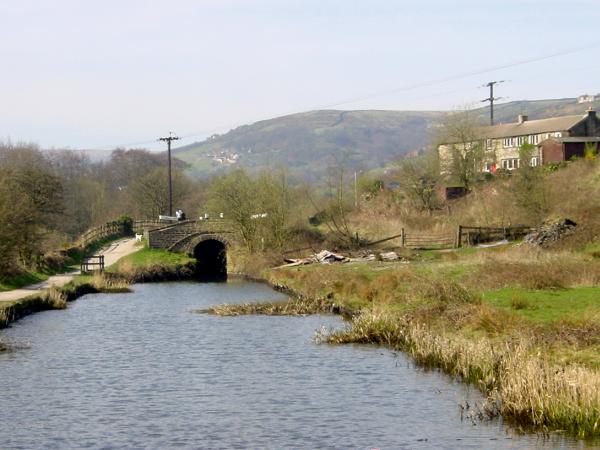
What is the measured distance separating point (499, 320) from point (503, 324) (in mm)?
360

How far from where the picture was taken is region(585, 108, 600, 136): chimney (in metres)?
108

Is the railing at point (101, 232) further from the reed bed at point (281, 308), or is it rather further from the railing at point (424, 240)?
the reed bed at point (281, 308)

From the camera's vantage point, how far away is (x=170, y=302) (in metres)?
57.0

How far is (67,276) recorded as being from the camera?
66.6 meters

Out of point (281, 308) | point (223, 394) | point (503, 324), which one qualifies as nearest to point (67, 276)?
point (281, 308)

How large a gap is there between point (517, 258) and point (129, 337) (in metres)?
20.2

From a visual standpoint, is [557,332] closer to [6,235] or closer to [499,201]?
[6,235]

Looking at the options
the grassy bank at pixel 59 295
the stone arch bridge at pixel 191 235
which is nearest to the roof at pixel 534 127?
the stone arch bridge at pixel 191 235

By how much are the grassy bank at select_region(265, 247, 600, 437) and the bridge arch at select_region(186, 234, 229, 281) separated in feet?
98.9

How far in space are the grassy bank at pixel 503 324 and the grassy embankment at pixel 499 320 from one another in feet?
0.12

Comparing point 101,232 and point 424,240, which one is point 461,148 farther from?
point 101,232

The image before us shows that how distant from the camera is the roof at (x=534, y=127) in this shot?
10850 centimetres

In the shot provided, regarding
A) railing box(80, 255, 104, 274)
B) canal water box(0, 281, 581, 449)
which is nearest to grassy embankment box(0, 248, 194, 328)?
railing box(80, 255, 104, 274)

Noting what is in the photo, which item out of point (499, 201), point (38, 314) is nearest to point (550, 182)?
point (499, 201)
